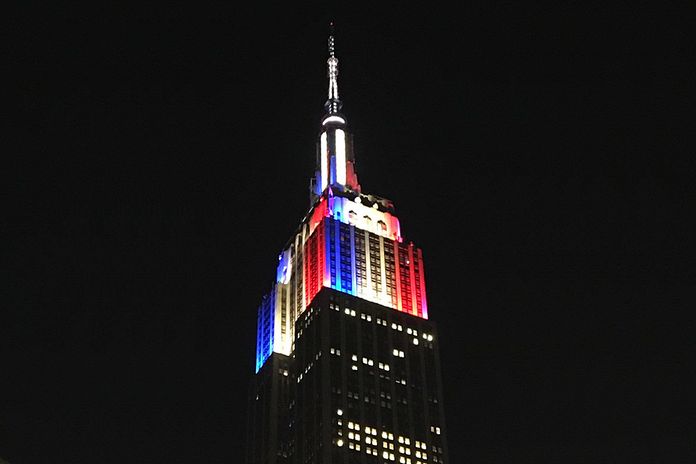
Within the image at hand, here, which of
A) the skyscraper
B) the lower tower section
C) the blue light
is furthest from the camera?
the blue light

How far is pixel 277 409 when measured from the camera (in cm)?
16975

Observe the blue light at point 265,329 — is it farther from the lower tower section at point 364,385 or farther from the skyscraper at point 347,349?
the lower tower section at point 364,385

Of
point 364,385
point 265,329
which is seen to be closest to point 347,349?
point 364,385

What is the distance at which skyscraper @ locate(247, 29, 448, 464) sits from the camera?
504 ft

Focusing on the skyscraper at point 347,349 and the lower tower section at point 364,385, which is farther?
the skyscraper at point 347,349

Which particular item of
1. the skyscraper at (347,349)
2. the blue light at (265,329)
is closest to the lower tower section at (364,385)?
the skyscraper at (347,349)

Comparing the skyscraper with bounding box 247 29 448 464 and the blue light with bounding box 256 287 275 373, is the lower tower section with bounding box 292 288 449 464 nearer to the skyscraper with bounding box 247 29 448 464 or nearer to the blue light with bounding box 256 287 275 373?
the skyscraper with bounding box 247 29 448 464

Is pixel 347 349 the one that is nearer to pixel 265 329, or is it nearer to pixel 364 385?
pixel 364 385

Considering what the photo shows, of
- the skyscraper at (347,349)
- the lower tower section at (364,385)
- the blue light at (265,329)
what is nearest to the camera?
the lower tower section at (364,385)

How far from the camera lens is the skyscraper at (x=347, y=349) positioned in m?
154

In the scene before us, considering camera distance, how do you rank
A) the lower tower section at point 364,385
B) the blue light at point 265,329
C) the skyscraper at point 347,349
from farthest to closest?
1. the blue light at point 265,329
2. the skyscraper at point 347,349
3. the lower tower section at point 364,385

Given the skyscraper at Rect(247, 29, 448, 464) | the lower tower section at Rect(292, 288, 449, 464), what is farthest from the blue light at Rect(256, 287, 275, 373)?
the lower tower section at Rect(292, 288, 449, 464)

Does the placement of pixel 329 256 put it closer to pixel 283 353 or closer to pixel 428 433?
pixel 283 353

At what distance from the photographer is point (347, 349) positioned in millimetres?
161375
